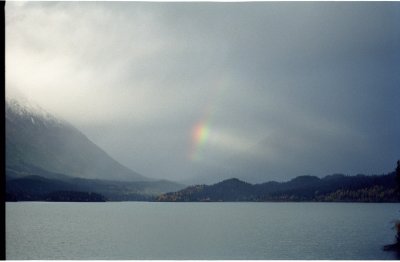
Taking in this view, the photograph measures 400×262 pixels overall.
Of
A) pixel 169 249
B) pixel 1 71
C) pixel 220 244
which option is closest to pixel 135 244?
pixel 169 249

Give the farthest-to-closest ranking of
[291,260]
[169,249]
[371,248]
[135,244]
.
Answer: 1. [135,244]
2. [169,249]
3. [371,248]
4. [291,260]

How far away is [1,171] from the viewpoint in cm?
3350

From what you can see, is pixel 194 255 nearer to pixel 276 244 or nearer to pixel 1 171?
pixel 276 244

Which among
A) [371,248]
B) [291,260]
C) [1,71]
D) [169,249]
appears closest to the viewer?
[1,71]

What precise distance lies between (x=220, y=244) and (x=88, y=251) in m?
17.8

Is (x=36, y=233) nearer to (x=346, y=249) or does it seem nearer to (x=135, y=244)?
(x=135, y=244)

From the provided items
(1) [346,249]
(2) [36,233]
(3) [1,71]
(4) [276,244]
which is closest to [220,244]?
(4) [276,244]

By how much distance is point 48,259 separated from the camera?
4528 centimetres

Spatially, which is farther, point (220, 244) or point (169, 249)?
point (220, 244)

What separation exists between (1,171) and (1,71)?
694 centimetres

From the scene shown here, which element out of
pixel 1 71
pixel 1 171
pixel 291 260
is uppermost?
pixel 1 71

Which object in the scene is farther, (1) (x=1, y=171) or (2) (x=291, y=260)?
(2) (x=291, y=260)

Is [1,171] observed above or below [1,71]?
below

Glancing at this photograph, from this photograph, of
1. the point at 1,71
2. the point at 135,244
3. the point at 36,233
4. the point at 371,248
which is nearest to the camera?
the point at 1,71
